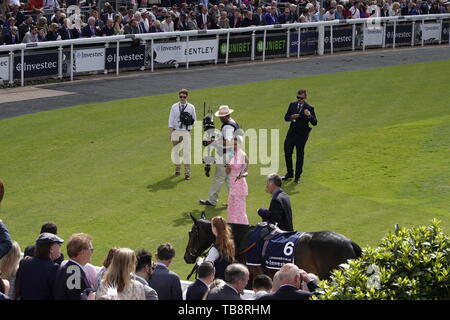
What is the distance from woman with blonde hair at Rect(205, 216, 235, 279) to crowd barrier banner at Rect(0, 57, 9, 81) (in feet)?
54.2

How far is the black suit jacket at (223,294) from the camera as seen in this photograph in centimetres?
903

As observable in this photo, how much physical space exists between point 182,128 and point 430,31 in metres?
24.3

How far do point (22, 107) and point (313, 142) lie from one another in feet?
27.7

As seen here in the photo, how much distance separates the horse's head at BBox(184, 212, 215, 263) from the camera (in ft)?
40.2

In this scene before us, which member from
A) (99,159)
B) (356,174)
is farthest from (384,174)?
(99,159)

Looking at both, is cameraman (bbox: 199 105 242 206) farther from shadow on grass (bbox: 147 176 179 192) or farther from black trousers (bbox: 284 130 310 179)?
black trousers (bbox: 284 130 310 179)

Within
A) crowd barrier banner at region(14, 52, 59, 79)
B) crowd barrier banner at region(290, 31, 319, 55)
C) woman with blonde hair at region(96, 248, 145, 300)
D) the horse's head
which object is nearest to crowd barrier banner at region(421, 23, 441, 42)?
crowd barrier banner at region(290, 31, 319, 55)

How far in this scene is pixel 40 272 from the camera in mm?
9328

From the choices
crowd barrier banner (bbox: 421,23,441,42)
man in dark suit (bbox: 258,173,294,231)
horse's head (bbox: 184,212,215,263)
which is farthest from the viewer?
crowd barrier banner (bbox: 421,23,441,42)

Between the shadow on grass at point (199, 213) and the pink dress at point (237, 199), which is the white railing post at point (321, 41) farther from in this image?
the pink dress at point (237, 199)

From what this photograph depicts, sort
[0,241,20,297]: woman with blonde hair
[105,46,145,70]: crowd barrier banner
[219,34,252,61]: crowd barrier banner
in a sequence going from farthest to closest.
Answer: [219,34,252,61]: crowd barrier banner
[105,46,145,70]: crowd barrier banner
[0,241,20,297]: woman with blonde hair

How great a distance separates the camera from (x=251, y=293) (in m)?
9.99

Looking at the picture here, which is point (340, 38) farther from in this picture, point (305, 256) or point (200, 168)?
point (305, 256)

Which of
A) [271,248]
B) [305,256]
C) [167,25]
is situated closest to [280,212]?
[271,248]
